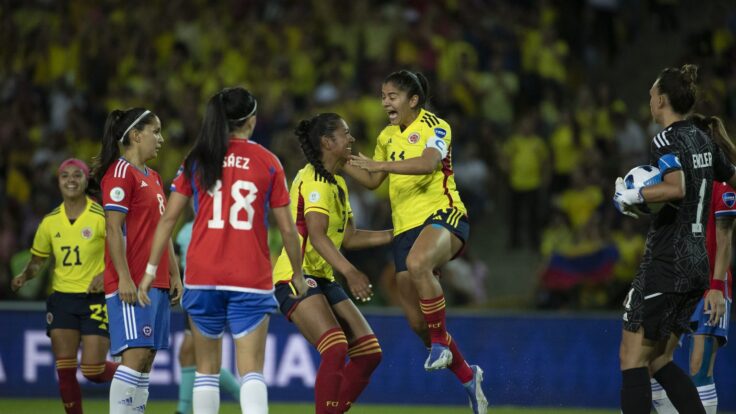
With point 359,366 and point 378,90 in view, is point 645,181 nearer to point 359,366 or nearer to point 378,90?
point 359,366

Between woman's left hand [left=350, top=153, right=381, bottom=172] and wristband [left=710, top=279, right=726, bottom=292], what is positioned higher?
woman's left hand [left=350, top=153, right=381, bottom=172]

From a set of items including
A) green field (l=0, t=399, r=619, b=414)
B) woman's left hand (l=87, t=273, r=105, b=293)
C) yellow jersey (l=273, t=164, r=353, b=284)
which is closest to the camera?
yellow jersey (l=273, t=164, r=353, b=284)

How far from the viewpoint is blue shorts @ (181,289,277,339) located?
7.33m

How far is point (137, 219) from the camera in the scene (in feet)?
27.6

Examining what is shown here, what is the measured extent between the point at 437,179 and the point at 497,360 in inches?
182

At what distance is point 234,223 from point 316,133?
63.4 inches

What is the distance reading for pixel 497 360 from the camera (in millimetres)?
13172

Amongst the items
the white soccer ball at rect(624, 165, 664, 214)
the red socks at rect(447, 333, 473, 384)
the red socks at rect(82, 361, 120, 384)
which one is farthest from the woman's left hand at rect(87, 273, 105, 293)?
the white soccer ball at rect(624, 165, 664, 214)

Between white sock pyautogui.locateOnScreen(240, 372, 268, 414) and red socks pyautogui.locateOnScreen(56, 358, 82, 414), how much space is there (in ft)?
8.64

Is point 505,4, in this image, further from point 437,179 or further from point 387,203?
point 437,179

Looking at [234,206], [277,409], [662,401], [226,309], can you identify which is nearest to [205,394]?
[226,309]

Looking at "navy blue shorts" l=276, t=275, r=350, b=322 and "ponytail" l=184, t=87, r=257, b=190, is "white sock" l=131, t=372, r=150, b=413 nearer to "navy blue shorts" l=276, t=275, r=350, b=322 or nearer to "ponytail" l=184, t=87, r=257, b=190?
"navy blue shorts" l=276, t=275, r=350, b=322

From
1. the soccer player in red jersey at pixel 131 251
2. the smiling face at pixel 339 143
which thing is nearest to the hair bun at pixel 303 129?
the smiling face at pixel 339 143

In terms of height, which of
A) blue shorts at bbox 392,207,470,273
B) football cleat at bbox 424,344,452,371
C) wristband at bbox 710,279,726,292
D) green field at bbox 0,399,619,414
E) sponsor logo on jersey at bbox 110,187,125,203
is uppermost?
sponsor logo on jersey at bbox 110,187,125,203
